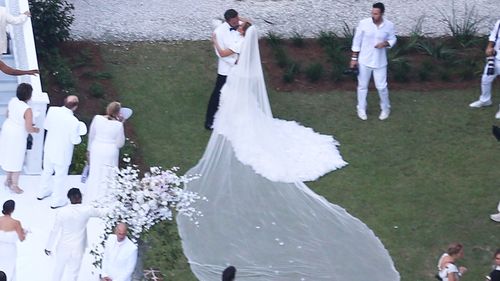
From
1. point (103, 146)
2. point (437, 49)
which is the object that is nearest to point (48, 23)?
point (103, 146)

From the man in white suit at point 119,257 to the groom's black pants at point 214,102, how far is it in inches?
194

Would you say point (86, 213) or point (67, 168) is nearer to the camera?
point (86, 213)

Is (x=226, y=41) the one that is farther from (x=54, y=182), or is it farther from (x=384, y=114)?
(x=54, y=182)

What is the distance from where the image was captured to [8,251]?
14844 millimetres

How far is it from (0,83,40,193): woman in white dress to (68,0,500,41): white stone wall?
4315mm

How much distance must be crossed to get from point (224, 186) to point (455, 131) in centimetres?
376

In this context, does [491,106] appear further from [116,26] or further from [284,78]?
[116,26]

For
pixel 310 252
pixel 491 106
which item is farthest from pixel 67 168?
pixel 491 106

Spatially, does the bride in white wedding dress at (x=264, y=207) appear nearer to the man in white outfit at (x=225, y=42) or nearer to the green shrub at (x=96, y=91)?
the man in white outfit at (x=225, y=42)

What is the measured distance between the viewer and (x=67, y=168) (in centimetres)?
1702

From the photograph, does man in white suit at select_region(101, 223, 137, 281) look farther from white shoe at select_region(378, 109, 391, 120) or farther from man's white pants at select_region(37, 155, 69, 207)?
white shoe at select_region(378, 109, 391, 120)

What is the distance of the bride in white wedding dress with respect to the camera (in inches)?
622

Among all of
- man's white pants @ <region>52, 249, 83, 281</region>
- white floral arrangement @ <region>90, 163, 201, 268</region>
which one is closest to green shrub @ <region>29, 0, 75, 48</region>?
man's white pants @ <region>52, 249, 83, 281</region>

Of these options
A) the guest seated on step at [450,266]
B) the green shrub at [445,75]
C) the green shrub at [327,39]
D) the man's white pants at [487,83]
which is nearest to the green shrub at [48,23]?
the green shrub at [327,39]
